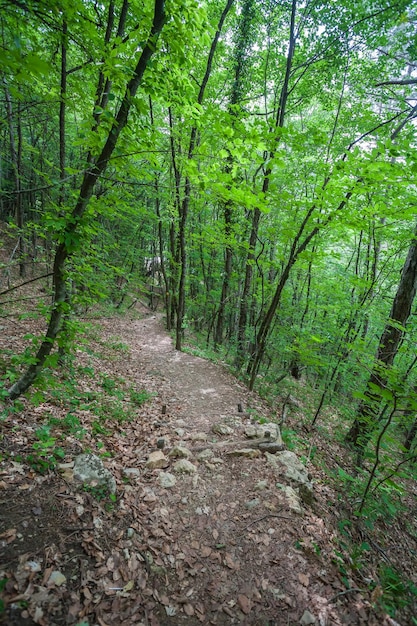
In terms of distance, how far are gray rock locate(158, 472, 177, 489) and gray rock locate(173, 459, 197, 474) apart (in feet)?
0.47

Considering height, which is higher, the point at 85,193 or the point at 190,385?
the point at 85,193

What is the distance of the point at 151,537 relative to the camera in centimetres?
299

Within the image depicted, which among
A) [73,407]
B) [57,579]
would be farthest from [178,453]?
[57,579]

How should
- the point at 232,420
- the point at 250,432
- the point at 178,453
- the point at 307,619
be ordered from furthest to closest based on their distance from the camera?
the point at 232,420, the point at 250,432, the point at 178,453, the point at 307,619

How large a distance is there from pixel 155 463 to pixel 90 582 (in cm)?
172

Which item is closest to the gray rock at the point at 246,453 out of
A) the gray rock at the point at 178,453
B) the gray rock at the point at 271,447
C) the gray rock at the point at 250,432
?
the gray rock at the point at 271,447

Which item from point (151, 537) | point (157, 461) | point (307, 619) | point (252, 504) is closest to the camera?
point (307, 619)

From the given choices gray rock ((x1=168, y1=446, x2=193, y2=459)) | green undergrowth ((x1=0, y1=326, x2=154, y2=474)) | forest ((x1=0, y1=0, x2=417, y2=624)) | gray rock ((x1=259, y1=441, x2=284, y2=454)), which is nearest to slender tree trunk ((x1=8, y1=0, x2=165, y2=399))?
forest ((x1=0, y1=0, x2=417, y2=624))

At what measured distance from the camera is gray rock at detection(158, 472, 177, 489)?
12.2 feet

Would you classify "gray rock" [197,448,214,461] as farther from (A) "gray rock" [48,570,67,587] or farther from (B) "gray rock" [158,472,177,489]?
(A) "gray rock" [48,570,67,587]

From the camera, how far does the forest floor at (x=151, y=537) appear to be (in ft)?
7.37

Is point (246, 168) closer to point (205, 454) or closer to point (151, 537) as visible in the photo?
point (205, 454)

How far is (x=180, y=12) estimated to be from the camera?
10.1 ft

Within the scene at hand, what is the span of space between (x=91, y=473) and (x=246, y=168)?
187 inches
